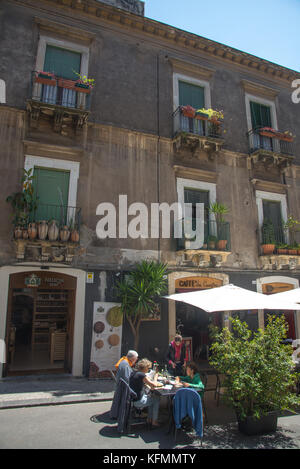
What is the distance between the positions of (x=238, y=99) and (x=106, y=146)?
6.58m

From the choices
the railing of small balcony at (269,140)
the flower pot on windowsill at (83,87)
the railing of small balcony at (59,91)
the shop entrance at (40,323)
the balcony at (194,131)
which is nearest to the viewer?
the railing of small balcony at (59,91)

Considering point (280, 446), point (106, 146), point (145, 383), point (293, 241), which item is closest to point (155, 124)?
point (106, 146)

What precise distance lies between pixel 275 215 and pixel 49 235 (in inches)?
361

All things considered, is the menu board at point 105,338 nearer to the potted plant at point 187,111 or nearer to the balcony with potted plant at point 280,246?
the balcony with potted plant at point 280,246

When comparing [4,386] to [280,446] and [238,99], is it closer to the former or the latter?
[280,446]

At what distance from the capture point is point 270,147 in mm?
13523

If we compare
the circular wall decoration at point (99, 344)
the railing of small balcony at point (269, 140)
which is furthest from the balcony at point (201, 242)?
the railing of small balcony at point (269, 140)

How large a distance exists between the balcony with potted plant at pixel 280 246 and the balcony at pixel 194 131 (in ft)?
12.4

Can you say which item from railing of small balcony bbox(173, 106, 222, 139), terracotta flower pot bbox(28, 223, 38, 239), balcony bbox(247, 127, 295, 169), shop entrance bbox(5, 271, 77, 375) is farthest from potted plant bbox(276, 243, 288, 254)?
terracotta flower pot bbox(28, 223, 38, 239)

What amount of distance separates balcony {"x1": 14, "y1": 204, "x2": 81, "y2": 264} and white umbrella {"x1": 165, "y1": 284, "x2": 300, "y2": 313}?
11.8 ft

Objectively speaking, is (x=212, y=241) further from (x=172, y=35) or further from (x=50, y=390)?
(x=172, y=35)

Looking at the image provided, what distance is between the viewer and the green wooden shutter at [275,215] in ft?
42.1

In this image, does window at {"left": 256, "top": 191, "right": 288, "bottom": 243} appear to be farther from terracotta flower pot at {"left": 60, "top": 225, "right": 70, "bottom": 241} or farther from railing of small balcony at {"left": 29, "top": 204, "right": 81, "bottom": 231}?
terracotta flower pot at {"left": 60, "top": 225, "right": 70, "bottom": 241}

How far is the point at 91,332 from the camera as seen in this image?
30.2 ft
